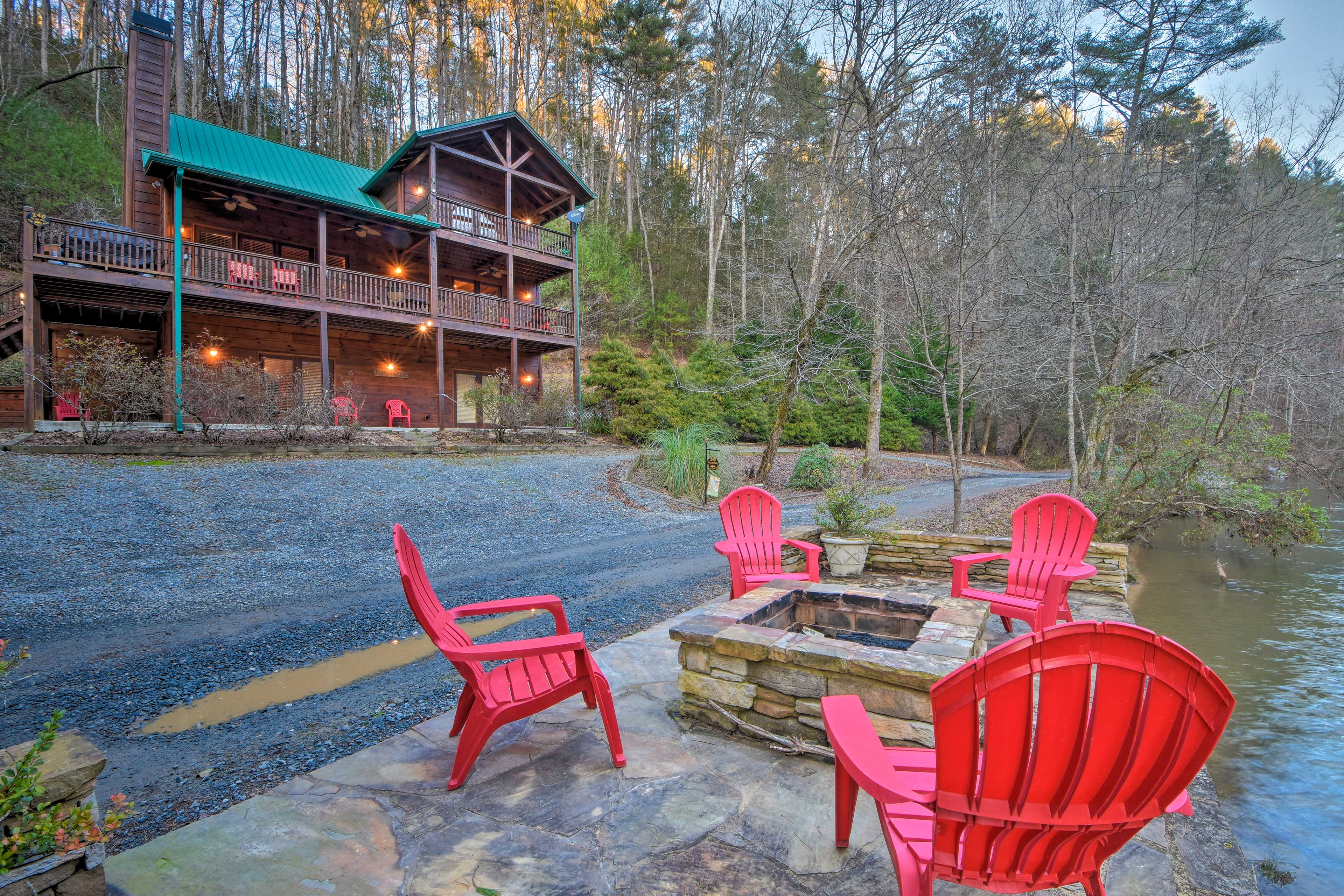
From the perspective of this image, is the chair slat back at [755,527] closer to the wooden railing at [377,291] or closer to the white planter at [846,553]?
the white planter at [846,553]

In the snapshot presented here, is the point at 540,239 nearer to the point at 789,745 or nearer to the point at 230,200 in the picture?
the point at 230,200

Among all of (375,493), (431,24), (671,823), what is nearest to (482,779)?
(671,823)

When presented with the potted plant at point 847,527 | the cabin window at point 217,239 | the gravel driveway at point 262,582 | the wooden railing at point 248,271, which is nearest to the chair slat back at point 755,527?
the gravel driveway at point 262,582

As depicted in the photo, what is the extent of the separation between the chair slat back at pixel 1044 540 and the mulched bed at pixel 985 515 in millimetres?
1373

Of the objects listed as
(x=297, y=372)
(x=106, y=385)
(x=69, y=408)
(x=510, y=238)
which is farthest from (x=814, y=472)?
(x=69, y=408)

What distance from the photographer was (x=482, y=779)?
2.12m

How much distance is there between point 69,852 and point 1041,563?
14.4 ft

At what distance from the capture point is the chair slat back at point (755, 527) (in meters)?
4.06

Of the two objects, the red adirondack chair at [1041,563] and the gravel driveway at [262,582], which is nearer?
the gravel driveway at [262,582]

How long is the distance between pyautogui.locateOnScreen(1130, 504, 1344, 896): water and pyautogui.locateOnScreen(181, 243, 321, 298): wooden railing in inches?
566

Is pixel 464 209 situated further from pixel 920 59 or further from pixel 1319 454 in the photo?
pixel 1319 454

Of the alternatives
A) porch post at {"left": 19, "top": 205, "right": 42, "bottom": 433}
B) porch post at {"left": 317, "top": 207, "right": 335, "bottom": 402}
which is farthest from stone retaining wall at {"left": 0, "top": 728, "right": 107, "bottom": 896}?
porch post at {"left": 317, "top": 207, "right": 335, "bottom": 402}

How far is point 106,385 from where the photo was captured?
7.97 metres

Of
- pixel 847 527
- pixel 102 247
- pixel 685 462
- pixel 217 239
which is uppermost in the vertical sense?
pixel 217 239
